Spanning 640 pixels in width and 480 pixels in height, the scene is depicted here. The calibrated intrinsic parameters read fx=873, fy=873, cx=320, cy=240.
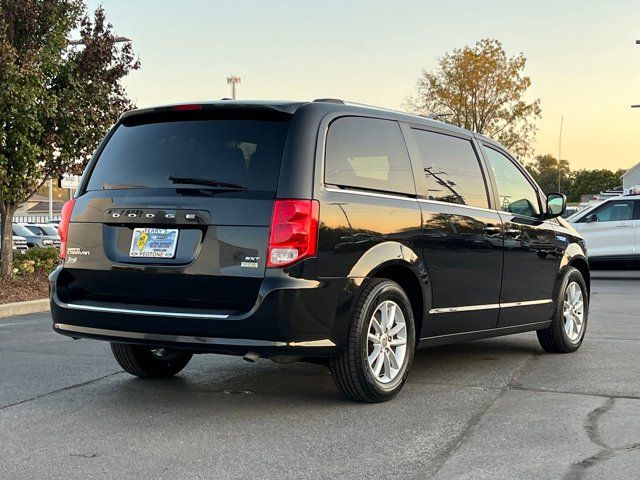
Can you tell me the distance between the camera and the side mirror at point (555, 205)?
25.1ft

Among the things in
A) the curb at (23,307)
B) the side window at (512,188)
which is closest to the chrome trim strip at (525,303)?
the side window at (512,188)

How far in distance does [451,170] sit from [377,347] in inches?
65.1

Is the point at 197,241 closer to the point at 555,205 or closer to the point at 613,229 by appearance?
the point at 555,205

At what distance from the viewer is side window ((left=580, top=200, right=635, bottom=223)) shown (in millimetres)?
18719

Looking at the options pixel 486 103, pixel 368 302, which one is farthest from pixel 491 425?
pixel 486 103

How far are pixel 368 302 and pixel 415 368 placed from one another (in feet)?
5.76

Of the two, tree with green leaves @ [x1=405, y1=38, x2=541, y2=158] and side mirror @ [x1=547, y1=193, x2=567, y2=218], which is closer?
side mirror @ [x1=547, y1=193, x2=567, y2=218]

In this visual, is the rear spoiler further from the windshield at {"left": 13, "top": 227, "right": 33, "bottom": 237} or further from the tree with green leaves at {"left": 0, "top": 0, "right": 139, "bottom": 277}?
the windshield at {"left": 13, "top": 227, "right": 33, "bottom": 237}

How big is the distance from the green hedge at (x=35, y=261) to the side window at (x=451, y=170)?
1025 centimetres

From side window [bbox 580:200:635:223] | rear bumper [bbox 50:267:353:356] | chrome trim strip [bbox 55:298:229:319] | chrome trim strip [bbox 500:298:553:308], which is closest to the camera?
rear bumper [bbox 50:267:353:356]

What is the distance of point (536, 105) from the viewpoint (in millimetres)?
52500

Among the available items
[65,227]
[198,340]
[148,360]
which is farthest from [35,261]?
[198,340]

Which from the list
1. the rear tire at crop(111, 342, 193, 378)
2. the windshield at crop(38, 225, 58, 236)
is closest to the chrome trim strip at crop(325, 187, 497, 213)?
the rear tire at crop(111, 342, 193, 378)

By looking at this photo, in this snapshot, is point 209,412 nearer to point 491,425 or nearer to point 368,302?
point 368,302
